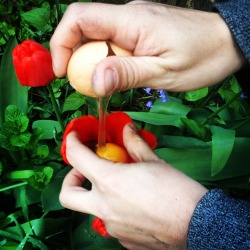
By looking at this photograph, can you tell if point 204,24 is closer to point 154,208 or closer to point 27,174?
point 154,208

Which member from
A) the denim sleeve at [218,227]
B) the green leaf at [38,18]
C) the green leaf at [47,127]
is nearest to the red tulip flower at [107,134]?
the denim sleeve at [218,227]

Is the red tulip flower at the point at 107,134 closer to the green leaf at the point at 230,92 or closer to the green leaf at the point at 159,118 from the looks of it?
the green leaf at the point at 159,118

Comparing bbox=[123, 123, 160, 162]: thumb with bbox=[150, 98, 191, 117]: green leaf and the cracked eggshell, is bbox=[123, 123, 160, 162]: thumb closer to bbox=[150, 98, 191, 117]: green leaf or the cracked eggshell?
the cracked eggshell

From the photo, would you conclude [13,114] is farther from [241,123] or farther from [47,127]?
[241,123]

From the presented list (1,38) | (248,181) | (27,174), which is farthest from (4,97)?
(248,181)

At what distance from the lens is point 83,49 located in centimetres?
75

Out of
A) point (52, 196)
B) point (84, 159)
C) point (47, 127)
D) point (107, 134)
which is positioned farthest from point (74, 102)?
point (84, 159)

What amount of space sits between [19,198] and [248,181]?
65cm

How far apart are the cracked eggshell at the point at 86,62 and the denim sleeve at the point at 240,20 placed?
0.26 metres

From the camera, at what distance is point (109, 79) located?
668 mm

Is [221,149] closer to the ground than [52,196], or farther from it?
farther from it

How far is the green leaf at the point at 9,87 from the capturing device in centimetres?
132

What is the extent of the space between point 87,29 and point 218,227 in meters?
0.40

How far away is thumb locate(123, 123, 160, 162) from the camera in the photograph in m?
0.86
